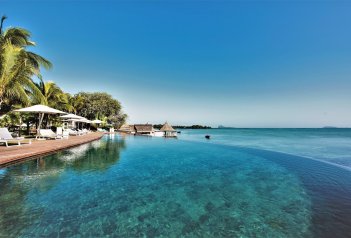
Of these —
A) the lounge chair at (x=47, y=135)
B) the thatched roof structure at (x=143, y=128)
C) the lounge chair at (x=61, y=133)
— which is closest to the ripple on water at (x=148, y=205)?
the lounge chair at (x=47, y=135)

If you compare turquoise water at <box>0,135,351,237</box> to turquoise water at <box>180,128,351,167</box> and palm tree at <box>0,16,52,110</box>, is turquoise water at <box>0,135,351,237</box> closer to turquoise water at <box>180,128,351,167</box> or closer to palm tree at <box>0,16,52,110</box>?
palm tree at <box>0,16,52,110</box>

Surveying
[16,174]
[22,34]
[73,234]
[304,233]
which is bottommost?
[304,233]

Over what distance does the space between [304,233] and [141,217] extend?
3.43m

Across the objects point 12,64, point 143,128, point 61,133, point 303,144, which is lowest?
point 303,144

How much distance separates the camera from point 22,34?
13.1 m

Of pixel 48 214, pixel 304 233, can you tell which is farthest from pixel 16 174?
pixel 304 233

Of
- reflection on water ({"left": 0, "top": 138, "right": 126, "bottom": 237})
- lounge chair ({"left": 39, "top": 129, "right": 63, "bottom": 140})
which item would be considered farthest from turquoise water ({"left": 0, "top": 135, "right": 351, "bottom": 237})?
lounge chair ({"left": 39, "top": 129, "right": 63, "bottom": 140})

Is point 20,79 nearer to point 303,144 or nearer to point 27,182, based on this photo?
point 27,182

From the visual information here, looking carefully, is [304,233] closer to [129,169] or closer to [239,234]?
[239,234]

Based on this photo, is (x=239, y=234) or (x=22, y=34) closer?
(x=239, y=234)

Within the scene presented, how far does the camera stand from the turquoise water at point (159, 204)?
375cm

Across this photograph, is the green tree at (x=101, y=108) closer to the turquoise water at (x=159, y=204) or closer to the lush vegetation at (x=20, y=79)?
the lush vegetation at (x=20, y=79)

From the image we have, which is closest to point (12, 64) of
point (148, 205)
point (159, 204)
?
point (148, 205)

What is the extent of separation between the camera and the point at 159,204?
5.01 m
